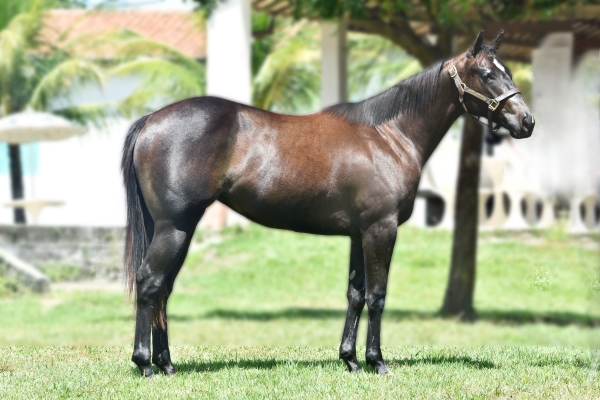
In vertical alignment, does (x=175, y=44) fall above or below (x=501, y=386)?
above

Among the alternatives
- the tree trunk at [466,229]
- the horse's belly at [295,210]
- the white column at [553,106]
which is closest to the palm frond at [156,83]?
the tree trunk at [466,229]

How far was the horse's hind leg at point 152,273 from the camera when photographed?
6.06 meters

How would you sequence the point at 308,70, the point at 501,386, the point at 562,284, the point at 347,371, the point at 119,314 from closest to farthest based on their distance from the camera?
the point at 501,386 < the point at 347,371 < the point at 119,314 < the point at 562,284 < the point at 308,70

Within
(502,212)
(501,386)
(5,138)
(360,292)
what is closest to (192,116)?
(360,292)

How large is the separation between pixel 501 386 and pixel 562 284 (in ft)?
34.7

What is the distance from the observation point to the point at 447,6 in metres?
12.4

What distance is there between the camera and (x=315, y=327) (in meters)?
13.2

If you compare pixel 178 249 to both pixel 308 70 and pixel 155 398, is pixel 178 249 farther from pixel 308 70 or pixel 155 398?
pixel 308 70

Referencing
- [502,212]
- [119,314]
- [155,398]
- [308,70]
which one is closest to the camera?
[155,398]

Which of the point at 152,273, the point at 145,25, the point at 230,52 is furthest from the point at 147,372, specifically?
the point at 145,25

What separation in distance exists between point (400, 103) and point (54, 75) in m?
19.0

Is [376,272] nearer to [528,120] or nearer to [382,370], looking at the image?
[382,370]

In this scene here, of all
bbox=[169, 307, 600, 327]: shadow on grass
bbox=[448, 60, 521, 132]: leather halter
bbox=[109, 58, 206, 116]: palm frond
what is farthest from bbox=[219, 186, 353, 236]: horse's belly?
bbox=[109, 58, 206, 116]: palm frond

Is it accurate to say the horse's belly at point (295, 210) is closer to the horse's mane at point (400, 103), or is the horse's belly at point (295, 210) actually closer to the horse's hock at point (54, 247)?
the horse's mane at point (400, 103)
